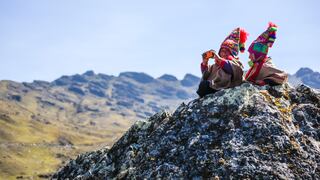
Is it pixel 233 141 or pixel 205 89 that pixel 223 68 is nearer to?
pixel 205 89

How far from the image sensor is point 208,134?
10688mm

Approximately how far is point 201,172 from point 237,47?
16.8 feet

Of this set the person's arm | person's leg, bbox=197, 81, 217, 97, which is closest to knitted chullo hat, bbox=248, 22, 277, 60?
the person's arm

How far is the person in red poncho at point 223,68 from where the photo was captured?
40.1ft

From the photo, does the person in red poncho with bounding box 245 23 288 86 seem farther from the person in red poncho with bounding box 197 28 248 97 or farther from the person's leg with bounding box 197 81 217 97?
the person's leg with bounding box 197 81 217 97

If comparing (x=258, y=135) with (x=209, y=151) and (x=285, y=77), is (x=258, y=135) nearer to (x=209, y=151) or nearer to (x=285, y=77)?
(x=209, y=151)

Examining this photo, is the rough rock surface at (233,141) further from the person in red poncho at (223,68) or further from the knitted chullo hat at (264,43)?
the knitted chullo hat at (264,43)

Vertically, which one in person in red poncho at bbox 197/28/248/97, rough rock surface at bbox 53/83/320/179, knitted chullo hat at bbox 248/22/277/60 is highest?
knitted chullo hat at bbox 248/22/277/60

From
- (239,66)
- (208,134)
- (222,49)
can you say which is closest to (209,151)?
(208,134)

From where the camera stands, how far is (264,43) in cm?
1277

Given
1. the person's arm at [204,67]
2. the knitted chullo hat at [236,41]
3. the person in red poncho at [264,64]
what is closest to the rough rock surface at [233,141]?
the person in red poncho at [264,64]

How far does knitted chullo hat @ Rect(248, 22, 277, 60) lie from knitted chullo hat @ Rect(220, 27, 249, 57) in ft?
2.00

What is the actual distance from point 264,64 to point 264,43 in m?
0.68

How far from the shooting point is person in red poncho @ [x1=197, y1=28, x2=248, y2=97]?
481 inches
